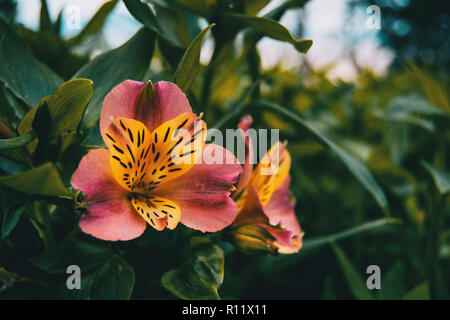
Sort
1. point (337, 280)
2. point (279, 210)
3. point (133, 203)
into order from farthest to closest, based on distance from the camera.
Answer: point (337, 280) → point (279, 210) → point (133, 203)

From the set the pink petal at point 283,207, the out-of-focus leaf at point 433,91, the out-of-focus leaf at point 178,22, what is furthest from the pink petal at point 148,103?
the out-of-focus leaf at point 433,91

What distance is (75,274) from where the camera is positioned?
1.62 ft

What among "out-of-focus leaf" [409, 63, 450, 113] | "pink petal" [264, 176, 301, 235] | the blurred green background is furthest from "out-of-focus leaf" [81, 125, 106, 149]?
"out-of-focus leaf" [409, 63, 450, 113]

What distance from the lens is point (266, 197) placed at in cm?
57

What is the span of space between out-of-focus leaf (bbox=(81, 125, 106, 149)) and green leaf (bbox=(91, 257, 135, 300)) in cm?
16

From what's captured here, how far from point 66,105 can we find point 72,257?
0.21 metres

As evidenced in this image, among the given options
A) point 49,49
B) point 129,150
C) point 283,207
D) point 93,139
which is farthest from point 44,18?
point 283,207

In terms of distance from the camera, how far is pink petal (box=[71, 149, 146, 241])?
1.30ft

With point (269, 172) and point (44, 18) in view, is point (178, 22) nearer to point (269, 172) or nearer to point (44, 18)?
point (44, 18)

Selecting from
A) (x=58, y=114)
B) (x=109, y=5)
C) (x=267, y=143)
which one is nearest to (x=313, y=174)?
(x=267, y=143)

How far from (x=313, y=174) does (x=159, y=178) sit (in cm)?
108

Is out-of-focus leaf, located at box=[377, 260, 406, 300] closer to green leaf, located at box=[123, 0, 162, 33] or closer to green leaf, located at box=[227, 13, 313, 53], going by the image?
green leaf, located at box=[227, 13, 313, 53]

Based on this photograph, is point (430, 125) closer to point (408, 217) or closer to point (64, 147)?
point (408, 217)

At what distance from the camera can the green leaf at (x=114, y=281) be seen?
474mm
